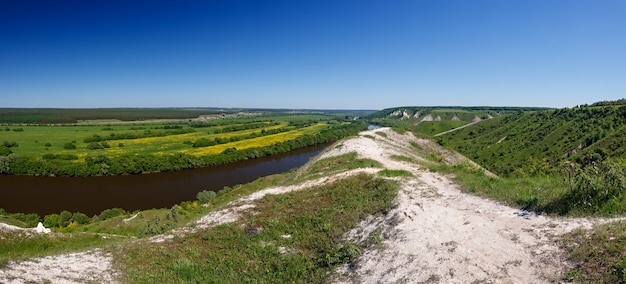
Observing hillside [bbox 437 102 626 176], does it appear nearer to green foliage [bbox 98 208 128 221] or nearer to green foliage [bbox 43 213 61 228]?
green foliage [bbox 98 208 128 221]

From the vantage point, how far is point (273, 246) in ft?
41.5

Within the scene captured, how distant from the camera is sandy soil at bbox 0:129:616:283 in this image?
26.0 ft

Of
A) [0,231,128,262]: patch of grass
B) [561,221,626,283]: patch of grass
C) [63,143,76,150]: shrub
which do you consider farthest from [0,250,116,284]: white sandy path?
[63,143,76,150]: shrub

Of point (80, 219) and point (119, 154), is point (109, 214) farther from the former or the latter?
point (119, 154)

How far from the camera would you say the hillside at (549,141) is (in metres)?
55.2

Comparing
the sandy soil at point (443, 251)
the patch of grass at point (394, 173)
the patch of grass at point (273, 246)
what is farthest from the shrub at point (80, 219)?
the patch of grass at point (394, 173)

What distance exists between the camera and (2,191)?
169 ft

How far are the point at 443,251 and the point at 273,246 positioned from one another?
22.5 feet

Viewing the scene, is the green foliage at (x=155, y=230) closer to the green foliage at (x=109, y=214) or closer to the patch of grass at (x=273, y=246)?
the patch of grass at (x=273, y=246)

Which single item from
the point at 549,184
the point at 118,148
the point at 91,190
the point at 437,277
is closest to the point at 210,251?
the point at 437,277

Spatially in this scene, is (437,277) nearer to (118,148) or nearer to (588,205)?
(588,205)

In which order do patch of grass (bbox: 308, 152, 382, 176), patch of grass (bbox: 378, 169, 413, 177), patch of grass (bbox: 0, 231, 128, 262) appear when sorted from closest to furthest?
patch of grass (bbox: 0, 231, 128, 262)
patch of grass (bbox: 378, 169, 413, 177)
patch of grass (bbox: 308, 152, 382, 176)

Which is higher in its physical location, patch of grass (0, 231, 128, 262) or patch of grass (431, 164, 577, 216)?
patch of grass (431, 164, 577, 216)

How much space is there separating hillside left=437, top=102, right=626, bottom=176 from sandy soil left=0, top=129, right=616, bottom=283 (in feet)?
124
